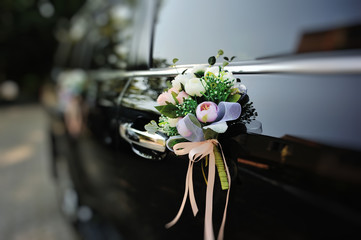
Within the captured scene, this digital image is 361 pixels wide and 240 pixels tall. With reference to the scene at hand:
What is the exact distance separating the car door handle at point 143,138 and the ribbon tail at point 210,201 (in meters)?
0.25

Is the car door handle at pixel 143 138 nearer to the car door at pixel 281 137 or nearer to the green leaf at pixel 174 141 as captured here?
the car door at pixel 281 137

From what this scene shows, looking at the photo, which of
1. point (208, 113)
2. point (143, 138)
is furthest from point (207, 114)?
point (143, 138)

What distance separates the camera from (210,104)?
86 cm

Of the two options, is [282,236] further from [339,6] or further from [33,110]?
[33,110]

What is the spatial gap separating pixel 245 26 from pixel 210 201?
0.57 meters

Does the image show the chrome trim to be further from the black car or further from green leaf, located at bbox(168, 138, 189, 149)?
green leaf, located at bbox(168, 138, 189, 149)

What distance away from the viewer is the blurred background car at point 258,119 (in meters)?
0.66

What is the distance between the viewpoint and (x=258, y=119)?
2.69 ft

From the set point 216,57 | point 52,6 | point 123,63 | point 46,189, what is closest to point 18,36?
point 52,6

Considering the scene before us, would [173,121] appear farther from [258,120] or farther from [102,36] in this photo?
[102,36]

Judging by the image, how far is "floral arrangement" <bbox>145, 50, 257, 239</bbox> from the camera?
2.78 feet

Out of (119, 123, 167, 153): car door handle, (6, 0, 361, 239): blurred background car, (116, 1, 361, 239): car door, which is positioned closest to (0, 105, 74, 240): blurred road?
(6, 0, 361, 239): blurred background car

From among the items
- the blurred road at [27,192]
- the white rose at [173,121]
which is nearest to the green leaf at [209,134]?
the white rose at [173,121]

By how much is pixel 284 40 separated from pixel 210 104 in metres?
0.28
